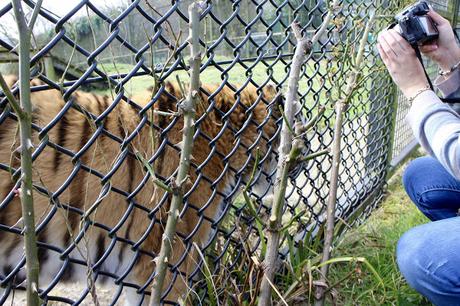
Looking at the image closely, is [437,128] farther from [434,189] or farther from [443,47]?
[434,189]

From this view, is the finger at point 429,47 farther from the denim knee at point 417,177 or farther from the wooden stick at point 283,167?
the wooden stick at point 283,167

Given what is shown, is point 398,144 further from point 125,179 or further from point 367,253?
point 125,179

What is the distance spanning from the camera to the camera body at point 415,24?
4.79 feet

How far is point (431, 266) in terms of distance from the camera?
1423mm

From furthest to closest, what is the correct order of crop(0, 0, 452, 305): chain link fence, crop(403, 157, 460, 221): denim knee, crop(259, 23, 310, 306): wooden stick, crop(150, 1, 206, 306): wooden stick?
crop(403, 157, 460, 221): denim knee → crop(0, 0, 452, 305): chain link fence → crop(259, 23, 310, 306): wooden stick → crop(150, 1, 206, 306): wooden stick

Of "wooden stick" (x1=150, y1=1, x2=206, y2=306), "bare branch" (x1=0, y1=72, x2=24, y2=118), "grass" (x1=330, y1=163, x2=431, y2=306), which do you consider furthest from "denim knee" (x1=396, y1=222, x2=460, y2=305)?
"bare branch" (x1=0, y1=72, x2=24, y2=118)

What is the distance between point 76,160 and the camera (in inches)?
43.9

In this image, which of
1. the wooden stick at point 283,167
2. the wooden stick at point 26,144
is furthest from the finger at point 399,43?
the wooden stick at point 26,144

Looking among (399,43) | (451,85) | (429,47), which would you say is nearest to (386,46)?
(399,43)

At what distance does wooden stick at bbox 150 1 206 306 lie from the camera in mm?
892

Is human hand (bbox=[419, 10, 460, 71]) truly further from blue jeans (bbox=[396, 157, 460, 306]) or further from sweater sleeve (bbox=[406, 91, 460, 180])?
blue jeans (bbox=[396, 157, 460, 306])

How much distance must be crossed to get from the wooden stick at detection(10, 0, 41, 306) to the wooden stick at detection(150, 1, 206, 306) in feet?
0.95

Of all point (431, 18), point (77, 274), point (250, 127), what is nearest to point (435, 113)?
point (431, 18)

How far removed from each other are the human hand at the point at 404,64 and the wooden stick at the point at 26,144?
3.83 feet
